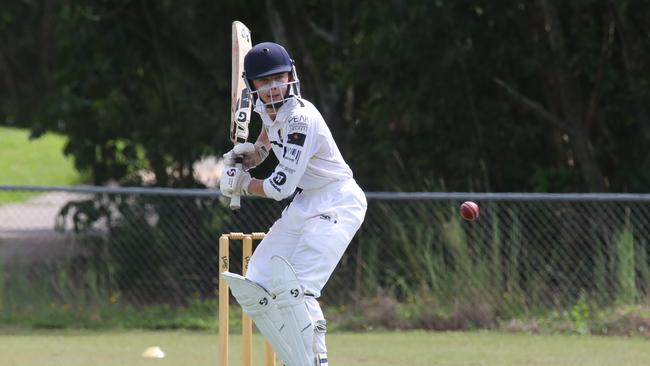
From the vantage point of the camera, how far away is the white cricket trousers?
5691mm

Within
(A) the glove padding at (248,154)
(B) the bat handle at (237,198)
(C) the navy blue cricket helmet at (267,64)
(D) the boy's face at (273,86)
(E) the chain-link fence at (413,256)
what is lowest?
(E) the chain-link fence at (413,256)

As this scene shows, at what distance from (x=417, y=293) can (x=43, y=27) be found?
20.2 feet

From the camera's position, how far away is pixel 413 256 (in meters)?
10.1

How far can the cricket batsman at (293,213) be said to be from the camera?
5578 mm

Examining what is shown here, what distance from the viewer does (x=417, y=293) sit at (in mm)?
9938

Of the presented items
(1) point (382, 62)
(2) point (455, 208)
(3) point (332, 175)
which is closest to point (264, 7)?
(1) point (382, 62)

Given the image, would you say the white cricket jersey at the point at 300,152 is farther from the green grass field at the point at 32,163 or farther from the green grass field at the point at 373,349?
the green grass field at the point at 32,163

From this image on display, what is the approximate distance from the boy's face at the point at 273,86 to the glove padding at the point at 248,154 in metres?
0.38

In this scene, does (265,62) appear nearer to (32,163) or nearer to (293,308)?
(293,308)

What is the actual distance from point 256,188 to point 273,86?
518 mm

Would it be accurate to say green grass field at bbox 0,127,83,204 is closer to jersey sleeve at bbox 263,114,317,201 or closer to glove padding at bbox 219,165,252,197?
glove padding at bbox 219,165,252,197

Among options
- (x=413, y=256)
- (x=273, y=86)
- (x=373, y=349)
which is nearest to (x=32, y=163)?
(x=413, y=256)

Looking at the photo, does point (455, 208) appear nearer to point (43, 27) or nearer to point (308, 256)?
point (308, 256)

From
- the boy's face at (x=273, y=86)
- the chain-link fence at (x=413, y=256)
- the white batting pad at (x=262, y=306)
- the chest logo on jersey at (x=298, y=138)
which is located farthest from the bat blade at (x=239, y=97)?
the chain-link fence at (x=413, y=256)
